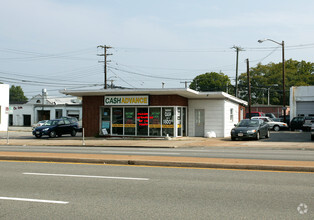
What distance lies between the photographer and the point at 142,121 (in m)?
29.6

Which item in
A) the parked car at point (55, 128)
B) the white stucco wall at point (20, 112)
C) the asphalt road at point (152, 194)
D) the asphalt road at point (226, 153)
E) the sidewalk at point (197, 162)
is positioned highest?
the white stucco wall at point (20, 112)

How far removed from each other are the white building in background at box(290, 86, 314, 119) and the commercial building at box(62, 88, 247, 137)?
14567 mm

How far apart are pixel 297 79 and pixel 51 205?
290ft

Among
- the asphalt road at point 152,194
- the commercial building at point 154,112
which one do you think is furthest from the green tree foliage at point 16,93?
the asphalt road at point 152,194

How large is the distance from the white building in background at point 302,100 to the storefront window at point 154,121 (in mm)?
20921

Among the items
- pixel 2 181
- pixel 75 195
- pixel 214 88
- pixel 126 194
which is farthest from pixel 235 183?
pixel 214 88

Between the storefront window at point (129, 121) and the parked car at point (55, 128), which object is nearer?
the storefront window at point (129, 121)

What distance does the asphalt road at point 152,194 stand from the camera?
6.23 metres

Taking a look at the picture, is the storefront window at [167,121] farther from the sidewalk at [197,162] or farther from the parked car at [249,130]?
the sidewalk at [197,162]

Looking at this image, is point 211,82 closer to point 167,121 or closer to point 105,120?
point 105,120

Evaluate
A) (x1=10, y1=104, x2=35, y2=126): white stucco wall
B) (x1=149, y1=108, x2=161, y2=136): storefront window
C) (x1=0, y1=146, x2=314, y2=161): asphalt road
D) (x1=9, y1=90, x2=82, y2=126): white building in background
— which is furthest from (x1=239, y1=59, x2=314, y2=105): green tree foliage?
(x1=0, y1=146, x2=314, y2=161): asphalt road

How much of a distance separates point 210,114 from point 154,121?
460 centimetres

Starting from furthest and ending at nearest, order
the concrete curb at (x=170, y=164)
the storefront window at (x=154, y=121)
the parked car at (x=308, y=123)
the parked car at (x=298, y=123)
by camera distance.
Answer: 1. the parked car at (x=298, y=123)
2. the parked car at (x=308, y=123)
3. the storefront window at (x=154, y=121)
4. the concrete curb at (x=170, y=164)

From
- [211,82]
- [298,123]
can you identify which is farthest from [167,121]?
[211,82]
